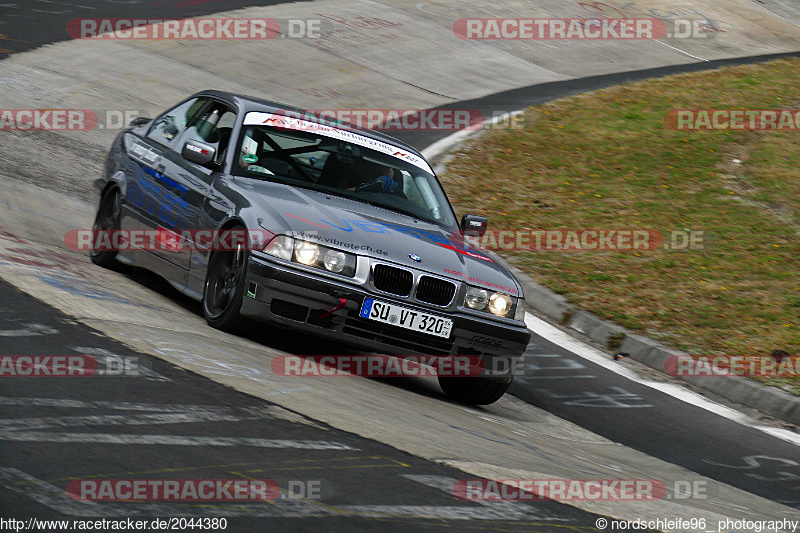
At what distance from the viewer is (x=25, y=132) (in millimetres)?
13586

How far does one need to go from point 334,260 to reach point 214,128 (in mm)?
2069

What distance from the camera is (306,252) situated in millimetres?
6688

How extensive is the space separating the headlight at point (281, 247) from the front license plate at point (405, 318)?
539 mm

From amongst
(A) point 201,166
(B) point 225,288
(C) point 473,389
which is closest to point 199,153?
(A) point 201,166

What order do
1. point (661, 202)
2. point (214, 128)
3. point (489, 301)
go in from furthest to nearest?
1. point (661, 202)
2. point (214, 128)
3. point (489, 301)

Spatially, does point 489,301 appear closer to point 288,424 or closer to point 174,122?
point 288,424

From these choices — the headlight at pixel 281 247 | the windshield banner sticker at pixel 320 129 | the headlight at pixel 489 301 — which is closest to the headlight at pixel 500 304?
the headlight at pixel 489 301

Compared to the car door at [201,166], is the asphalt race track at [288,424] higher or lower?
lower

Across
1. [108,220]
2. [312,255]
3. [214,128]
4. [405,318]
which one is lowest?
[405,318]

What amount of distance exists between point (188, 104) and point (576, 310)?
3999 mm

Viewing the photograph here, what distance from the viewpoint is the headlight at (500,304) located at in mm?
7070

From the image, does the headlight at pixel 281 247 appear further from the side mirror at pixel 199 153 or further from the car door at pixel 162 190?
the side mirror at pixel 199 153

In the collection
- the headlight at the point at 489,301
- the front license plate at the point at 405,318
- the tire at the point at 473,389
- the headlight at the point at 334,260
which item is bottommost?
the tire at the point at 473,389

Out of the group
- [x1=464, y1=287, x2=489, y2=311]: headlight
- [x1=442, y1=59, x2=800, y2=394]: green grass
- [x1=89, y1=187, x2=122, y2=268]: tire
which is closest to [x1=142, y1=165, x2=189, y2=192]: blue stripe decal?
[x1=89, y1=187, x2=122, y2=268]: tire
